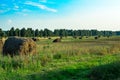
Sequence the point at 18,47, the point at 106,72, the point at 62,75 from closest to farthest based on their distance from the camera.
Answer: the point at 106,72 → the point at 62,75 → the point at 18,47

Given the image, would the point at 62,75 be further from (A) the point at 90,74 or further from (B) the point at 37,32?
Answer: (B) the point at 37,32

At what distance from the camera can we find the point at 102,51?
2108cm

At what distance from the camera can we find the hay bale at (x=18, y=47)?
62.3 ft

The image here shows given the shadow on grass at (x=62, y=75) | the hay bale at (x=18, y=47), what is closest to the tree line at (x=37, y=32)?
the hay bale at (x=18, y=47)

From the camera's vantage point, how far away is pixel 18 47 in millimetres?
19062

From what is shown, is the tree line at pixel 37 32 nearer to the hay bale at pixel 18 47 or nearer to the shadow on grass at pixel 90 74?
the hay bale at pixel 18 47

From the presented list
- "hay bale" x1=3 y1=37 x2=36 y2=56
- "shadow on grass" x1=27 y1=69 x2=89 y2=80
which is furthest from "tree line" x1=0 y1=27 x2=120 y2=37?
"shadow on grass" x1=27 y1=69 x2=89 y2=80

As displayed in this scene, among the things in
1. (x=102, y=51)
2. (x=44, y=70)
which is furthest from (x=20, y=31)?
(x=44, y=70)

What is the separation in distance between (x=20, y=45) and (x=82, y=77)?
310 inches

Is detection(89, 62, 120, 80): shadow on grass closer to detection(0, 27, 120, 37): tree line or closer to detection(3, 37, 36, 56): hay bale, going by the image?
detection(3, 37, 36, 56): hay bale

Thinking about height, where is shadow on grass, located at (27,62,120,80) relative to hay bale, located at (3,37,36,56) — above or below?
below

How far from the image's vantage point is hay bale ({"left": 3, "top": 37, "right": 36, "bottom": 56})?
1900cm

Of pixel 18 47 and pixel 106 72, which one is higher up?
pixel 18 47

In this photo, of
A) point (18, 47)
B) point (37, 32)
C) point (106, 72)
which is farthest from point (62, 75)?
point (37, 32)
